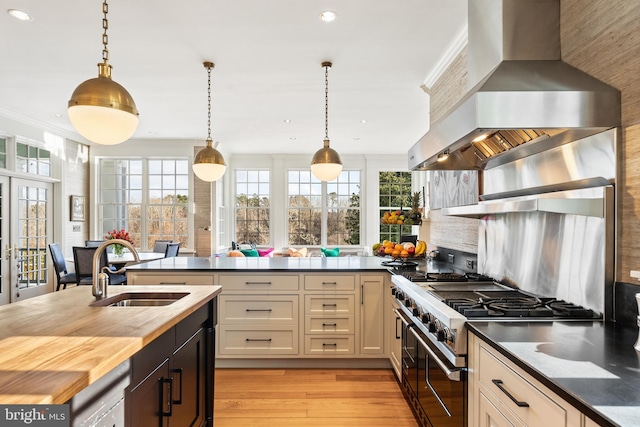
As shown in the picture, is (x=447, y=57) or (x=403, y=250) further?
(x=403, y=250)

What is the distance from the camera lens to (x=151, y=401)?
1.46 m

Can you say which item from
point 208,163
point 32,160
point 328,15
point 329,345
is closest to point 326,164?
point 208,163

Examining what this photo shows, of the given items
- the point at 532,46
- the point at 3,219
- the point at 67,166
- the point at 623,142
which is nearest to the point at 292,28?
the point at 532,46

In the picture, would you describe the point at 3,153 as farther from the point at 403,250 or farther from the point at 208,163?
the point at 403,250

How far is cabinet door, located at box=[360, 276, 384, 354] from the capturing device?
3264 millimetres

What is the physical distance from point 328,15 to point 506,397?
2.59 meters

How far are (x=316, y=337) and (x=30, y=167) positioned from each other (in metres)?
5.35

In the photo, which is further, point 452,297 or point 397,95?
point 397,95

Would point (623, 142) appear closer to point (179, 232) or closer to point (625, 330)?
point (625, 330)

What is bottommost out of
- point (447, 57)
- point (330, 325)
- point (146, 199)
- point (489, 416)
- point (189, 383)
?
point (330, 325)

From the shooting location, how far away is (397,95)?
463 centimetres

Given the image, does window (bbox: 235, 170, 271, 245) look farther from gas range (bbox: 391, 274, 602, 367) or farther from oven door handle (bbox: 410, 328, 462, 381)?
oven door handle (bbox: 410, 328, 462, 381)

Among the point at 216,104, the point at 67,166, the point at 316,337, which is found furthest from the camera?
the point at 67,166

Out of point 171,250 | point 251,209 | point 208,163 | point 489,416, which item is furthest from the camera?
point 251,209
